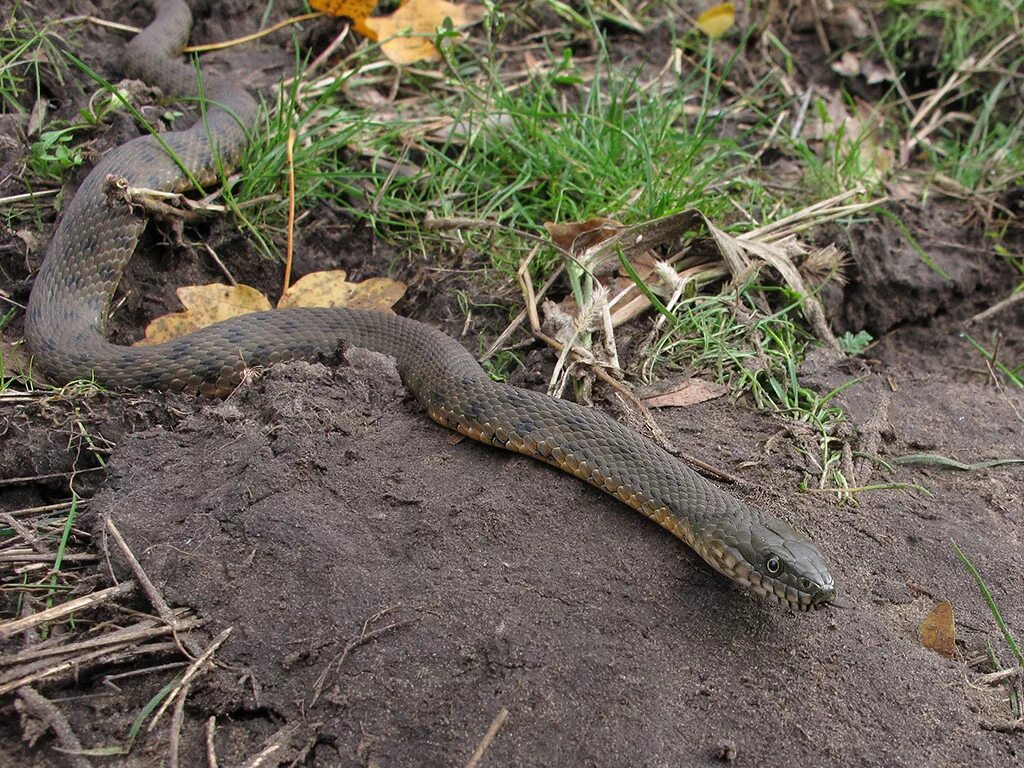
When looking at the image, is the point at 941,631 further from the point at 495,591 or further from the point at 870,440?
the point at 495,591

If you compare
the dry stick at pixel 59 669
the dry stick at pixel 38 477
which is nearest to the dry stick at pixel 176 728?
the dry stick at pixel 59 669

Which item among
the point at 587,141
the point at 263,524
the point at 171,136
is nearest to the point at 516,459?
the point at 263,524

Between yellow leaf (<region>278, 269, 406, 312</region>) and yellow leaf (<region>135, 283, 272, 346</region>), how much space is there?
0.17 meters

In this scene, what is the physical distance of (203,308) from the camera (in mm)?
4707

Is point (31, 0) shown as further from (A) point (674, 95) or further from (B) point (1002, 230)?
(B) point (1002, 230)

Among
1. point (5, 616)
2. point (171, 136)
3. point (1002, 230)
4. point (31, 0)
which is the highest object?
point (31, 0)

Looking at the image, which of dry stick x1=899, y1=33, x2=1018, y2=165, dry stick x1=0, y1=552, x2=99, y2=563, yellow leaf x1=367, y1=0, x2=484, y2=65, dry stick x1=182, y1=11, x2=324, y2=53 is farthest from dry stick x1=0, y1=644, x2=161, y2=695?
dry stick x1=899, y1=33, x2=1018, y2=165

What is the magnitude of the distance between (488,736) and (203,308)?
290 centimetres

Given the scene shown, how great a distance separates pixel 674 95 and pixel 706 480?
3.37 meters

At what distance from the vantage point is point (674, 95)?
6.05m

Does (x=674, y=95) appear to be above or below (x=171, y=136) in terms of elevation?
below

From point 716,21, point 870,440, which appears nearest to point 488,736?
point 870,440

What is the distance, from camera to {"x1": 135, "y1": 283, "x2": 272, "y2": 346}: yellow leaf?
463 cm

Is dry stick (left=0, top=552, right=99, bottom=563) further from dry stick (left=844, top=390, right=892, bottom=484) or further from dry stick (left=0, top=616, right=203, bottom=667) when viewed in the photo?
dry stick (left=844, top=390, right=892, bottom=484)
